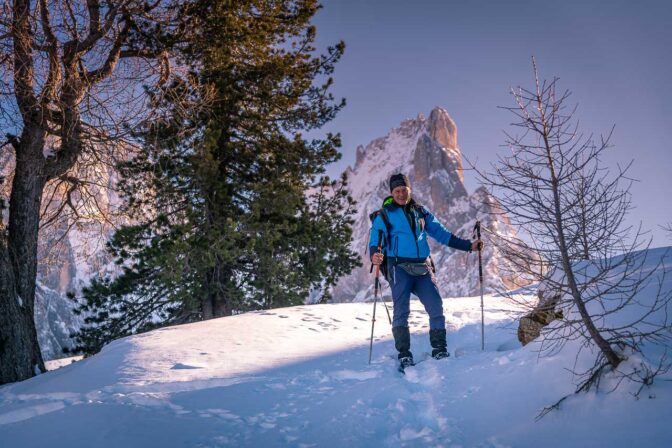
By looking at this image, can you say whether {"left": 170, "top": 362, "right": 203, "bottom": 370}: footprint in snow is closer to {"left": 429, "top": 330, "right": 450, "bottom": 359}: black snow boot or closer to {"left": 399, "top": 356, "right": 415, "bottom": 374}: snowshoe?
{"left": 399, "top": 356, "right": 415, "bottom": 374}: snowshoe

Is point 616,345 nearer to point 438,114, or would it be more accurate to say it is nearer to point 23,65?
point 23,65

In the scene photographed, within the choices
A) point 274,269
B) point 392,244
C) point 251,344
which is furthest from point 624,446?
point 274,269

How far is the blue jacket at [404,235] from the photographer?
4914 mm

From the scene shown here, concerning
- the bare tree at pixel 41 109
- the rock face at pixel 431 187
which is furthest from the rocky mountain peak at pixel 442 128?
the bare tree at pixel 41 109

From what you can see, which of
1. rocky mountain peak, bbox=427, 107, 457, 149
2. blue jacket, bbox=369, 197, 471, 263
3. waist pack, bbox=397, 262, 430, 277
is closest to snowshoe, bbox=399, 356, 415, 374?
waist pack, bbox=397, 262, 430, 277

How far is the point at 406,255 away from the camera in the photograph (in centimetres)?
491

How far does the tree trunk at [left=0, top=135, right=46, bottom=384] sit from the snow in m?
1.74

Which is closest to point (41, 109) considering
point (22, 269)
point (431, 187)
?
point (22, 269)

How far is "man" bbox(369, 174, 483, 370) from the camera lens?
475 centimetres

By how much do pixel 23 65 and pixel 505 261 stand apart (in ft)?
22.6

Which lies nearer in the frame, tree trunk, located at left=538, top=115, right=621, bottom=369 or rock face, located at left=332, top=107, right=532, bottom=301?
tree trunk, located at left=538, top=115, right=621, bottom=369

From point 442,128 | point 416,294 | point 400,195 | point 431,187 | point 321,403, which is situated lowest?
point 321,403

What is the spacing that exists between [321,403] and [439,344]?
74.0 inches

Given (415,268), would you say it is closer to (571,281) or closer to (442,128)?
(571,281)
